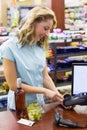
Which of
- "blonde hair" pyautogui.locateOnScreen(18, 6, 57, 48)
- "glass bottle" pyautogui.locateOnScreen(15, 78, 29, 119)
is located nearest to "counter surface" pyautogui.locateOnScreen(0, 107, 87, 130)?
"glass bottle" pyautogui.locateOnScreen(15, 78, 29, 119)

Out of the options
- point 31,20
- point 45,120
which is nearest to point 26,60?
point 31,20

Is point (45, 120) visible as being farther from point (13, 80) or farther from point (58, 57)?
point (58, 57)

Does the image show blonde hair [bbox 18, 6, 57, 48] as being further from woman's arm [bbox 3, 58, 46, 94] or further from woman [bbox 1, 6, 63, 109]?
woman's arm [bbox 3, 58, 46, 94]

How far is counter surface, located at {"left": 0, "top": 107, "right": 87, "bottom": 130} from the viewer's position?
74.5 inches

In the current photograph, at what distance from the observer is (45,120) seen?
201 cm

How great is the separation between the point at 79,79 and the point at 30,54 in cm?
46

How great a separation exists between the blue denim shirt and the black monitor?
0.33 meters

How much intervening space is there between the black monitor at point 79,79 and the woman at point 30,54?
0.14 meters

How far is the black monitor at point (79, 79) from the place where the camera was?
217cm

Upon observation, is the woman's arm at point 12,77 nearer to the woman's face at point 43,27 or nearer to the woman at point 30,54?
the woman at point 30,54

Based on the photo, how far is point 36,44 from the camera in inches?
95.6

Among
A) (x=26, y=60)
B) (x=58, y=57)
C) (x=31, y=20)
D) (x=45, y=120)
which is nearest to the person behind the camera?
(x=45, y=120)

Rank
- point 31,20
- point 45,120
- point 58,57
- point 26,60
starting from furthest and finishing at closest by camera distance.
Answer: point 58,57, point 26,60, point 31,20, point 45,120

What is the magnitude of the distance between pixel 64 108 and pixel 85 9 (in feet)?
26.2
